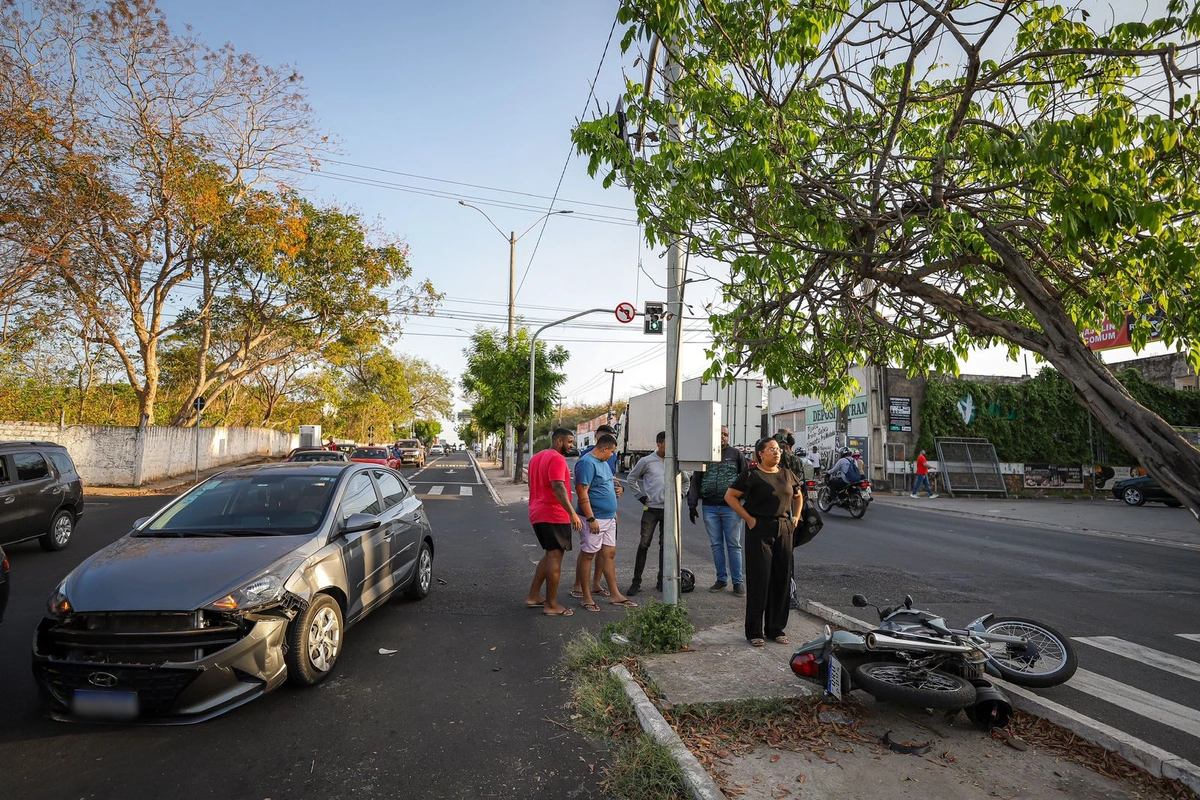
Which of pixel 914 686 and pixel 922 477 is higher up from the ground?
pixel 922 477

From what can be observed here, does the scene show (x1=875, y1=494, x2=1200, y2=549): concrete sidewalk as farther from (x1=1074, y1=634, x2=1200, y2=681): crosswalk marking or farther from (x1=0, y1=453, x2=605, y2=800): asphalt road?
(x1=0, y1=453, x2=605, y2=800): asphalt road

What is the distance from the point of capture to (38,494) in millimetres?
9570

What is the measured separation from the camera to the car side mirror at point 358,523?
5302 mm

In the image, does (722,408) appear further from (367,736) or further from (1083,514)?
(367,736)

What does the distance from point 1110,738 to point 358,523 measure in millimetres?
5135

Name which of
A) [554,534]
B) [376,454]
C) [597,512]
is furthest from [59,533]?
[376,454]

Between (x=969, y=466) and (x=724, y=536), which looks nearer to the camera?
(x=724, y=536)

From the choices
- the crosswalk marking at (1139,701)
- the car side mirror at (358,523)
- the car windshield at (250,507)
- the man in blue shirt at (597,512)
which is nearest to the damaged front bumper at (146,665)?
the car windshield at (250,507)

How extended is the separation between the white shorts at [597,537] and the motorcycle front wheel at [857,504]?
11280 millimetres

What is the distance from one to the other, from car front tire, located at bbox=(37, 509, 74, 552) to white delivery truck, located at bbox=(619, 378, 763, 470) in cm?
1142

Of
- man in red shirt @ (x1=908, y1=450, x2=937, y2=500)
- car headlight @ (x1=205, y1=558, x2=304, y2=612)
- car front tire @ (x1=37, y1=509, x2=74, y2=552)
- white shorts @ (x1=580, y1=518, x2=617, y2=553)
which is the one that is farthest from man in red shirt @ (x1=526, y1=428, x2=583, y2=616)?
man in red shirt @ (x1=908, y1=450, x2=937, y2=500)

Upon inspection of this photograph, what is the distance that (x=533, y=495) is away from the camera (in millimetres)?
6758

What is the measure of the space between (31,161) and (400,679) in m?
17.2

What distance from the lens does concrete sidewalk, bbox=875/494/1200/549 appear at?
15.2 metres
